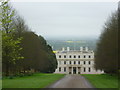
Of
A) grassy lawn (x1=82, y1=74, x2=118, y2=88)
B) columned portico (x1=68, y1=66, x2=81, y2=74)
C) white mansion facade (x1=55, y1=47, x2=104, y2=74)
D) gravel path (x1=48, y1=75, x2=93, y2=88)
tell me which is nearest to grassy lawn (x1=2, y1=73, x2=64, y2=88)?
gravel path (x1=48, y1=75, x2=93, y2=88)

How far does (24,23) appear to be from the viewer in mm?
56031

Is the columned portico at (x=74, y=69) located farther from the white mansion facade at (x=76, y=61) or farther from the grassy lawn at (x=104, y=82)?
the grassy lawn at (x=104, y=82)

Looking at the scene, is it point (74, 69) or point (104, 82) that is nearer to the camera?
point (104, 82)

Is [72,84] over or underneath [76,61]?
over

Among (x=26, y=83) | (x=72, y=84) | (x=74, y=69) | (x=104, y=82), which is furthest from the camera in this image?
(x=74, y=69)

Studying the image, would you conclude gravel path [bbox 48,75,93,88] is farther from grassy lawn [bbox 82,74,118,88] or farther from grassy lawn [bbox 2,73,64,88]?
grassy lawn [bbox 2,73,64,88]

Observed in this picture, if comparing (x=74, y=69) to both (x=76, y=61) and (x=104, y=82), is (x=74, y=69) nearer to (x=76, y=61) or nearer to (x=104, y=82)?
(x=76, y=61)

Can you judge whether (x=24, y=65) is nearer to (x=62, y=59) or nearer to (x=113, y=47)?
(x=113, y=47)

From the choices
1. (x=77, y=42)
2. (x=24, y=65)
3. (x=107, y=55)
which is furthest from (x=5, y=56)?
(x=77, y=42)

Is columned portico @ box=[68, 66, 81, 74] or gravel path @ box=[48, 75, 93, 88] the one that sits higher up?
gravel path @ box=[48, 75, 93, 88]

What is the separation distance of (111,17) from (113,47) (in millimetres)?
12441

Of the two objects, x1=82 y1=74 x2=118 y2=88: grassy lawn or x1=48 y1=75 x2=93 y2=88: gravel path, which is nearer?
x1=48 y1=75 x2=93 y2=88: gravel path

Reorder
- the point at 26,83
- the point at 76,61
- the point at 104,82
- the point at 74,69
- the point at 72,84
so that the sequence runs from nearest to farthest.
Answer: the point at 26,83
the point at 72,84
the point at 104,82
the point at 76,61
the point at 74,69

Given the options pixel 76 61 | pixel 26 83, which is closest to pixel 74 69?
pixel 76 61
